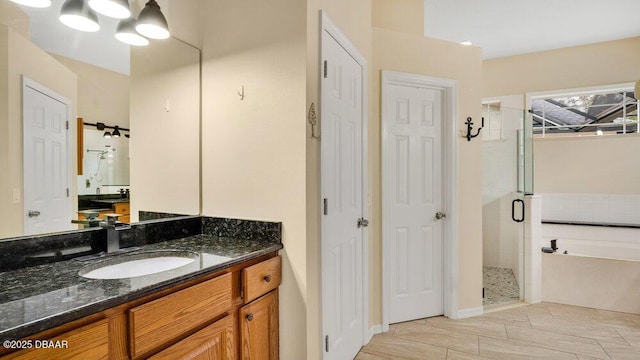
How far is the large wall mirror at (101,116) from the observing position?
123cm

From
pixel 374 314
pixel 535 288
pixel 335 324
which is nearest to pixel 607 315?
pixel 535 288

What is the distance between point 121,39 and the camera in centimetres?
169

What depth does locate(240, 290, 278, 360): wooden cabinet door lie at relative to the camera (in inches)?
58.1

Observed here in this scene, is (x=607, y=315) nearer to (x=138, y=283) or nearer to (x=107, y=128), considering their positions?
(x=138, y=283)

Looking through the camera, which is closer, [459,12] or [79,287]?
[79,287]

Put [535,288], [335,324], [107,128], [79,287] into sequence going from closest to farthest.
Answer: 1. [79,287]
2. [107,128]
3. [335,324]
4. [535,288]

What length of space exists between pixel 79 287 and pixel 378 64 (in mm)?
2460

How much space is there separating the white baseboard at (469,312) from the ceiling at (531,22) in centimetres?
301

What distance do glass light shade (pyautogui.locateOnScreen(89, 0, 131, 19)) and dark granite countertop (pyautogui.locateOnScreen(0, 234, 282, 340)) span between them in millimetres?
1112

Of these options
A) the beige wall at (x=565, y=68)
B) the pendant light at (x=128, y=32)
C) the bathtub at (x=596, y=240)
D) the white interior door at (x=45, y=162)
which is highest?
the beige wall at (x=565, y=68)

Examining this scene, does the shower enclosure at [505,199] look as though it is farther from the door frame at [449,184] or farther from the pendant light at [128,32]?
the pendant light at [128,32]

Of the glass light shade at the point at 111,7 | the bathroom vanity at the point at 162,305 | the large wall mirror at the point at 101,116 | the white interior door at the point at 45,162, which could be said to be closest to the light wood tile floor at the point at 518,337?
the bathroom vanity at the point at 162,305

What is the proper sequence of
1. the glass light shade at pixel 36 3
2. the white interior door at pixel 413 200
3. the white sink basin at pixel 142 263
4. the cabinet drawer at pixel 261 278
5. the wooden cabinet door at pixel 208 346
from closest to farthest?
the wooden cabinet door at pixel 208 346 → the glass light shade at pixel 36 3 → the white sink basin at pixel 142 263 → the cabinet drawer at pixel 261 278 → the white interior door at pixel 413 200

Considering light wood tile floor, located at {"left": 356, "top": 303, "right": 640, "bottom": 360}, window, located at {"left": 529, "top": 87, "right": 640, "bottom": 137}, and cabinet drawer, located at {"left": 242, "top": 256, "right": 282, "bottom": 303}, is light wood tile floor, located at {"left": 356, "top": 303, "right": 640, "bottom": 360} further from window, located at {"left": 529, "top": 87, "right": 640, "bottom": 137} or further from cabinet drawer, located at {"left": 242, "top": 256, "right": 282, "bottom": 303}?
window, located at {"left": 529, "top": 87, "right": 640, "bottom": 137}
